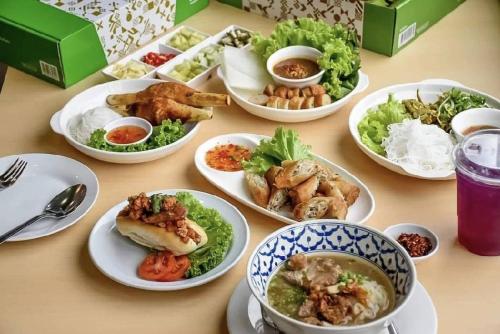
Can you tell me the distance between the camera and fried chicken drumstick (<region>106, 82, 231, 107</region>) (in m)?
1.93

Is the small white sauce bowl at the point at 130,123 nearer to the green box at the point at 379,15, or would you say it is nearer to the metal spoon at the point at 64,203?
the metal spoon at the point at 64,203

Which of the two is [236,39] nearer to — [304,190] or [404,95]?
[404,95]

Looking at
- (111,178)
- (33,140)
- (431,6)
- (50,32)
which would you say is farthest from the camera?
(431,6)

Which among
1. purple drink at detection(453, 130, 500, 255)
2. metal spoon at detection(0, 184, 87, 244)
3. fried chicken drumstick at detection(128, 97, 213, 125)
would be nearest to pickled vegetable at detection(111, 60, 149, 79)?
fried chicken drumstick at detection(128, 97, 213, 125)

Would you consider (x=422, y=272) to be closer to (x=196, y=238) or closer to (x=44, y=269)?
(x=196, y=238)

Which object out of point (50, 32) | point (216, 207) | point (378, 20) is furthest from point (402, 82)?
point (50, 32)

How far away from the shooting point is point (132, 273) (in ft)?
4.92

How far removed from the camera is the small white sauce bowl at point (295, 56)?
1985mm

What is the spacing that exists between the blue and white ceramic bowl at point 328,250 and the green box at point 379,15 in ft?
3.08

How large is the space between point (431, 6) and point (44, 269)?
4.57ft

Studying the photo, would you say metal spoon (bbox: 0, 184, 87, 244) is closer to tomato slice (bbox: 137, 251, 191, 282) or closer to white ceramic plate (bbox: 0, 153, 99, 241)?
white ceramic plate (bbox: 0, 153, 99, 241)

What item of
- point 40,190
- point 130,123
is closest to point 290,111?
point 130,123

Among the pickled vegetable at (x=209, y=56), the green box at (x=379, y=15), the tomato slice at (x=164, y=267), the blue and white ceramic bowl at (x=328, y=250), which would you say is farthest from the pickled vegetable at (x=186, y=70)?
the blue and white ceramic bowl at (x=328, y=250)

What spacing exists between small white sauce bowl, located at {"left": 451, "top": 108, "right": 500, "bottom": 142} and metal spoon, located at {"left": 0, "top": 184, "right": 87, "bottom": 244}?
2.90 feet
